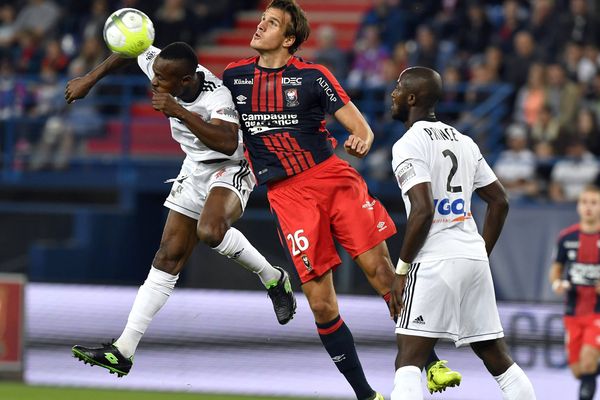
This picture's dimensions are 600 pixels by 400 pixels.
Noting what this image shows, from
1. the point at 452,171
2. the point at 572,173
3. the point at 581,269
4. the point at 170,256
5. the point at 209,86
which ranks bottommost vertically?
the point at 581,269

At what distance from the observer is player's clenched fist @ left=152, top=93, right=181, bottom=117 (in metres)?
7.38

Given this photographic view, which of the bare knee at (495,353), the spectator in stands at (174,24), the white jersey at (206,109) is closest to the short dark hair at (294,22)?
the white jersey at (206,109)

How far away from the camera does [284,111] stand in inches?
305

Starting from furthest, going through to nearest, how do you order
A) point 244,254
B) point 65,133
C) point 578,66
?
1. point 65,133
2. point 578,66
3. point 244,254

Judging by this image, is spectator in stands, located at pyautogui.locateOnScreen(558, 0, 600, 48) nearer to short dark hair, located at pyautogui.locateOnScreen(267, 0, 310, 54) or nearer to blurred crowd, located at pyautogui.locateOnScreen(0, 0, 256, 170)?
blurred crowd, located at pyautogui.locateOnScreen(0, 0, 256, 170)

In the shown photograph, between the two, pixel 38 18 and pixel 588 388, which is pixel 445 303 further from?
pixel 38 18

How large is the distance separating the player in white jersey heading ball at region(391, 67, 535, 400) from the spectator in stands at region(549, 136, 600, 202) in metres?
7.55

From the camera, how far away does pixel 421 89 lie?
681 cm

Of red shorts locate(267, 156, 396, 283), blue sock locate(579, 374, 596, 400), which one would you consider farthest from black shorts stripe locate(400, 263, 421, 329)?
blue sock locate(579, 374, 596, 400)

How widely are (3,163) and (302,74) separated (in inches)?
407

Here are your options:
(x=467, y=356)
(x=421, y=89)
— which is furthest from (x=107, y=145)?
(x=421, y=89)

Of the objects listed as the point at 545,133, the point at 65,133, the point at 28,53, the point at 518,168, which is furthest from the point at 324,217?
the point at 28,53

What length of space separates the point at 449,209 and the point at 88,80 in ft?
8.54

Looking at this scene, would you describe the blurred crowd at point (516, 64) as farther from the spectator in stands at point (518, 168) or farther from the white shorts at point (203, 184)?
the white shorts at point (203, 184)
